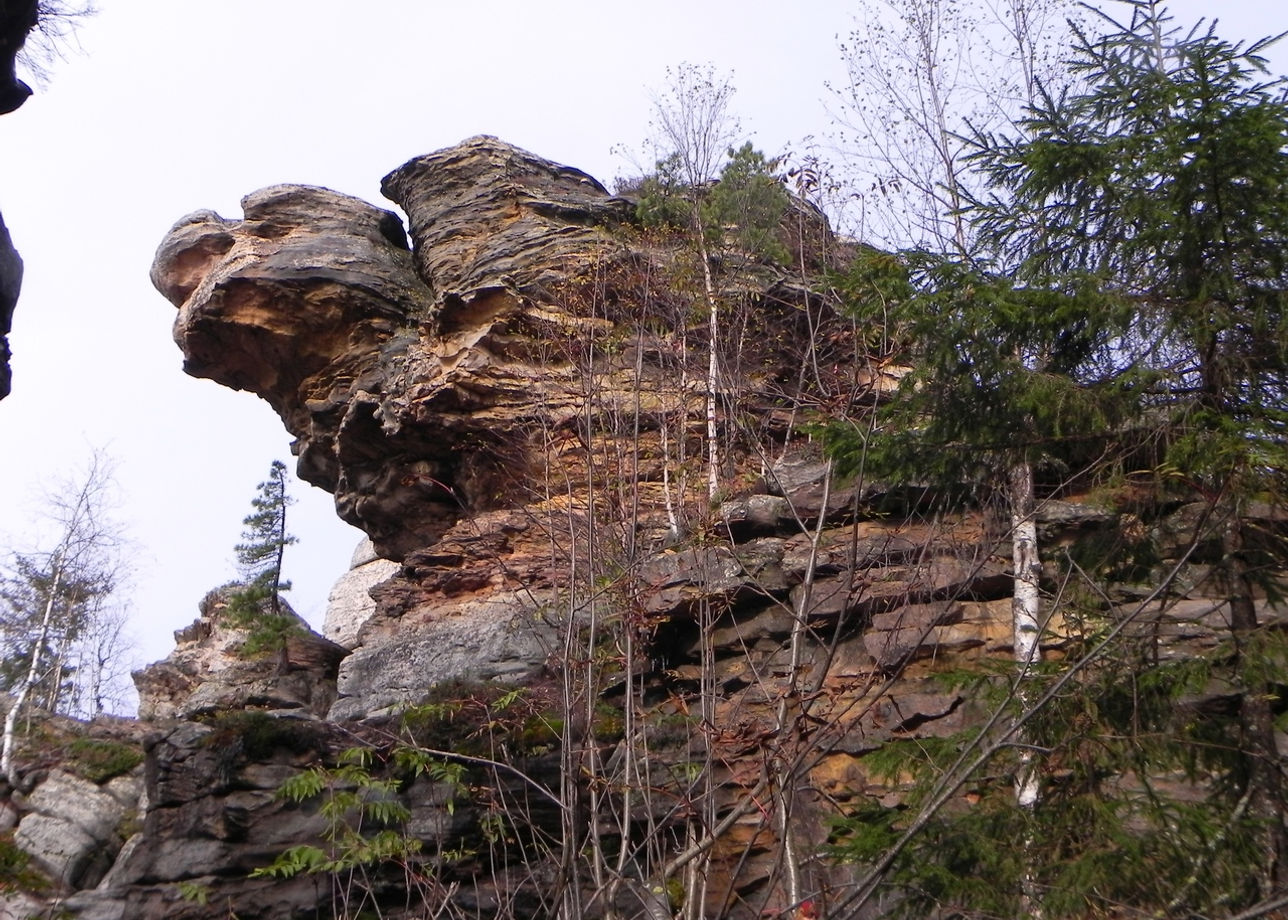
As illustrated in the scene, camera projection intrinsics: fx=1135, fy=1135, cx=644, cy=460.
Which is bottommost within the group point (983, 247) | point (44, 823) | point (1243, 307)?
point (44, 823)

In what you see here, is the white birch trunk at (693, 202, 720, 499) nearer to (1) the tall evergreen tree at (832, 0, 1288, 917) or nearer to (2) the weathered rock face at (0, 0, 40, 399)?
(1) the tall evergreen tree at (832, 0, 1288, 917)

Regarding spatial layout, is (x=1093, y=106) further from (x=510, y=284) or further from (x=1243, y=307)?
(x=510, y=284)

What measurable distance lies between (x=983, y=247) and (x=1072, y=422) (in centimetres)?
186

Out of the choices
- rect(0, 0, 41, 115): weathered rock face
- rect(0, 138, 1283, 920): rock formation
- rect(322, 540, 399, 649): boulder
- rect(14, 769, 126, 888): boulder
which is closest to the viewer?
rect(0, 138, 1283, 920): rock formation

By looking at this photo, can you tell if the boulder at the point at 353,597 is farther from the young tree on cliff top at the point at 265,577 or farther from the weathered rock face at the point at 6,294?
the weathered rock face at the point at 6,294

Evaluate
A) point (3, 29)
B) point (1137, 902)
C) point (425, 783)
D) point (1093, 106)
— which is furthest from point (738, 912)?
point (3, 29)

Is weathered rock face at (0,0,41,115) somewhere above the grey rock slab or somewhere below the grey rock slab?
above

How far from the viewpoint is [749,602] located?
38.5 ft

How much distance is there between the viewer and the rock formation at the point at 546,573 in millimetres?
6297

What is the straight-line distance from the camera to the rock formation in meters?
6.30

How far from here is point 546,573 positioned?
41.6ft

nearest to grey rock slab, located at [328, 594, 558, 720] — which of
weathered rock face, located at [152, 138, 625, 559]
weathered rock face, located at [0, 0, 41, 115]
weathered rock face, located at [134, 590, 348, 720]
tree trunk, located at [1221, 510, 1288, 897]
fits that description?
weathered rock face, located at [134, 590, 348, 720]

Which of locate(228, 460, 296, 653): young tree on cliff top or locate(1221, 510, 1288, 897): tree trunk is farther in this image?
locate(228, 460, 296, 653): young tree on cliff top

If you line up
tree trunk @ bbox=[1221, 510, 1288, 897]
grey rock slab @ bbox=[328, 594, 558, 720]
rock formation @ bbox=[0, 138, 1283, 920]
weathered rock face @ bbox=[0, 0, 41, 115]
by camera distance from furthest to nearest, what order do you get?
grey rock slab @ bbox=[328, 594, 558, 720] < weathered rock face @ bbox=[0, 0, 41, 115] < rock formation @ bbox=[0, 138, 1283, 920] < tree trunk @ bbox=[1221, 510, 1288, 897]
